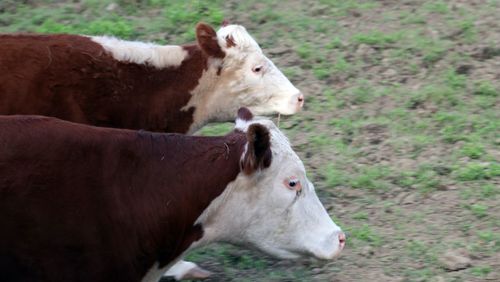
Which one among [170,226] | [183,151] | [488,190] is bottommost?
[488,190]

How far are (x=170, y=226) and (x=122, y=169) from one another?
0.37 m

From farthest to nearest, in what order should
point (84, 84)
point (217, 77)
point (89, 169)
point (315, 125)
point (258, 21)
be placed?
point (258, 21) < point (315, 125) < point (217, 77) < point (84, 84) < point (89, 169)

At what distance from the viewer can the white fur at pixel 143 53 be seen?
6.91m

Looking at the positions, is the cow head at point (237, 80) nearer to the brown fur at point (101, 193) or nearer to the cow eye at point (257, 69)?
the cow eye at point (257, 69)

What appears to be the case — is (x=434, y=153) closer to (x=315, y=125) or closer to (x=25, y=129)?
(x=315, y=125)

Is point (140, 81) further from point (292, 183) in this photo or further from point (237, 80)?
point (292, 183)

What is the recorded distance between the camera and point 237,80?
7.32 m

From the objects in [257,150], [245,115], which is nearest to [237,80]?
[245,115]

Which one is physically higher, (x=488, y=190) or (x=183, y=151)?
(x=183, y=151)

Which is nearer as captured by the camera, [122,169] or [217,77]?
[122,169]

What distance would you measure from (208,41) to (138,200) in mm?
2297

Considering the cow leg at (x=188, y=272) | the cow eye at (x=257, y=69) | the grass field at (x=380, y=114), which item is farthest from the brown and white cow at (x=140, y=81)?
the cow leg at (x=188, y=272)

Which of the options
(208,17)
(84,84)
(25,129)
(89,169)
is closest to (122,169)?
(89,169)

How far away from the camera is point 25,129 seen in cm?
498
